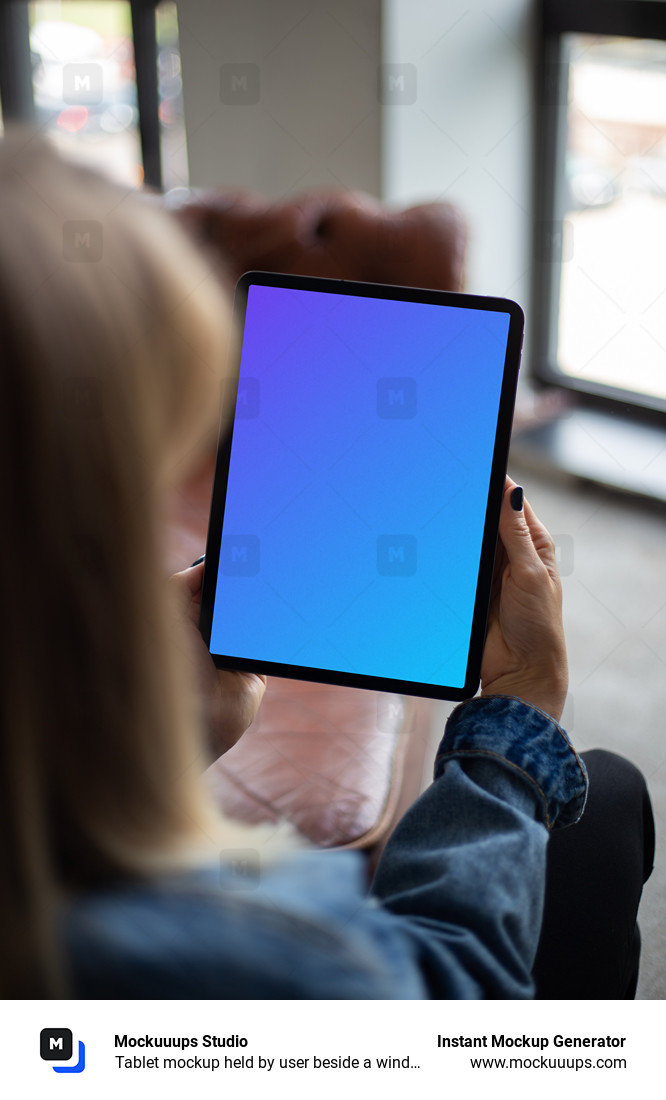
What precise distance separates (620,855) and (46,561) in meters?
0.57

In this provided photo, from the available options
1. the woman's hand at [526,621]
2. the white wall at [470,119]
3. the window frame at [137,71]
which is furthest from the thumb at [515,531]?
the window frame at [137,71]

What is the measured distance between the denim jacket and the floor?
0.52 m

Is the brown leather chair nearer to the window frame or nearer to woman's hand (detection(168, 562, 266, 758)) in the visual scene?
woman's hand (detection(168, 562, 266, 758))

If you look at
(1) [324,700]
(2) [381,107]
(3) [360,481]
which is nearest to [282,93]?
(2) [381,107]

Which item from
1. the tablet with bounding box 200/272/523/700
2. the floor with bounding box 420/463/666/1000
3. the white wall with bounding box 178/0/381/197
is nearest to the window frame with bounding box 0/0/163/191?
the white wall with bounding box 178/0/381/197

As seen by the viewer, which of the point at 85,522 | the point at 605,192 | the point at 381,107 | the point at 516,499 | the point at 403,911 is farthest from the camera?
the point at 605,192

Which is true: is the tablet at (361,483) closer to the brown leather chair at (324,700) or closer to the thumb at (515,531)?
the thumb at (515,531)

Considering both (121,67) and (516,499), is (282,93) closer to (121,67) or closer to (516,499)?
(121,67)

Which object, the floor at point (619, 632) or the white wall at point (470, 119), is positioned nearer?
the floor at point (619, 632)

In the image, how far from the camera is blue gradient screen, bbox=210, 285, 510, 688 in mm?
682

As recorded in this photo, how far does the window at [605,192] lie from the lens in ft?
6.20

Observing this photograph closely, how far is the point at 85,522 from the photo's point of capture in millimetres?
394
